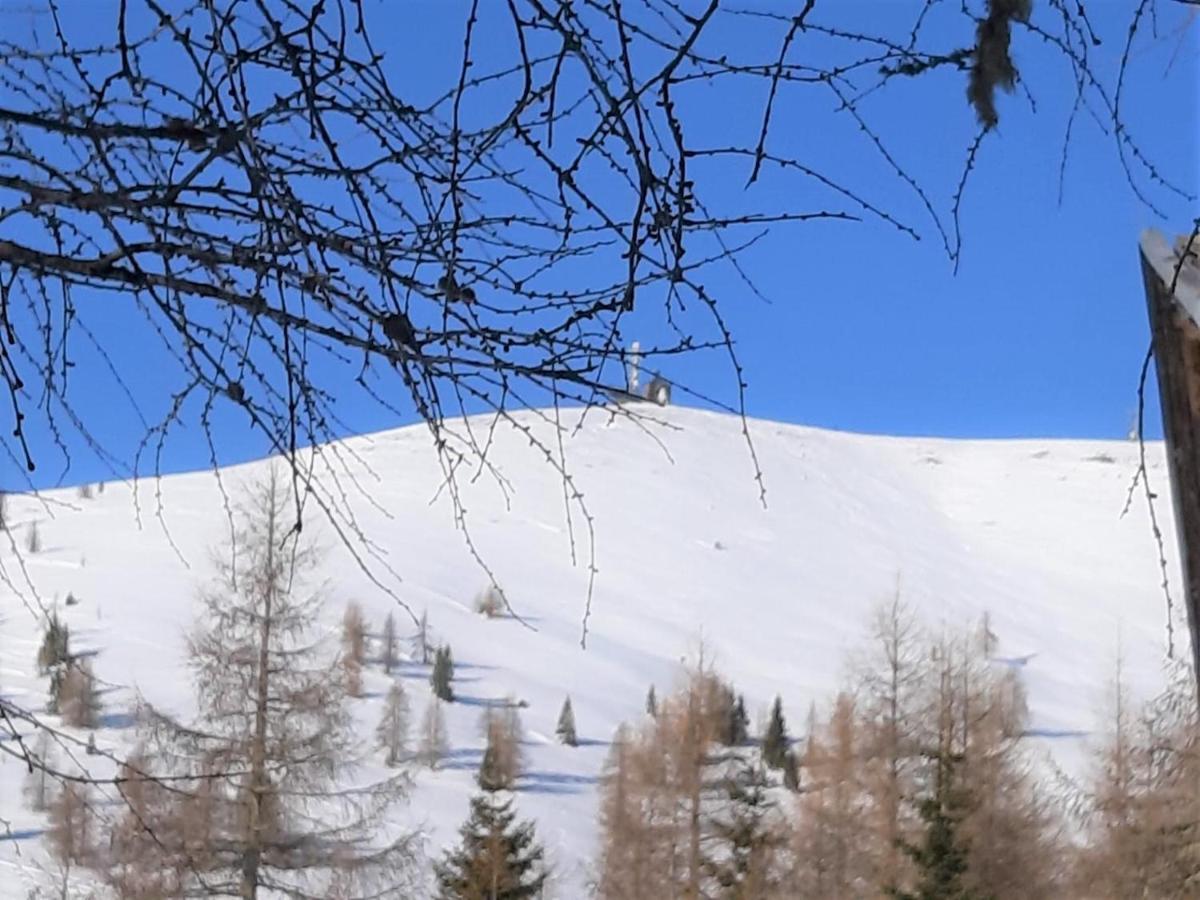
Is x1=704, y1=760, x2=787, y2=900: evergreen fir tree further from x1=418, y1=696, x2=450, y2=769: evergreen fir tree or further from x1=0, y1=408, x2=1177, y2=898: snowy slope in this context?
x1=418, y1=696, x2=450, y2=769: evergreen fir tree

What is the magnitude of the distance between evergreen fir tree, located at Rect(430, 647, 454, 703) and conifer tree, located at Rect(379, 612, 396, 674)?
1260 mm

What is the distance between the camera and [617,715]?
37.1 meters

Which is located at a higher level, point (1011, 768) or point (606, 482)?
point (606, 482)

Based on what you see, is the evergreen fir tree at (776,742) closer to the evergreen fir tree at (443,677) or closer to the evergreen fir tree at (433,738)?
the evergreen fir tree at (433,738)

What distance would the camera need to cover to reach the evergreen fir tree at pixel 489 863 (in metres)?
13.2

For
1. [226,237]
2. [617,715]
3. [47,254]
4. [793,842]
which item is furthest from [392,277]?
[617,715]

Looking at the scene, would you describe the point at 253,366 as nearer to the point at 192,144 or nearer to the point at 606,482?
the point at 192,144

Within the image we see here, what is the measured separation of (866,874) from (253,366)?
12.4 meters

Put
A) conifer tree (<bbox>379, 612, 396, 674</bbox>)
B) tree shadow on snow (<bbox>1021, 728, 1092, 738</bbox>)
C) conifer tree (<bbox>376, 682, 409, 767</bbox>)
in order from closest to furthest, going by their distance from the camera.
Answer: conifer tree (<bbox>376, 682, 409, 767</bbox>) → tree shadow on snow (<bbox>1021, 728, 1092, 738</bbox>) → conifer tree (<bbox>379, 612, 396, 674</bbox>)

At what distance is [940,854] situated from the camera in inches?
427

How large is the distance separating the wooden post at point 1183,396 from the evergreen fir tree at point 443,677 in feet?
116

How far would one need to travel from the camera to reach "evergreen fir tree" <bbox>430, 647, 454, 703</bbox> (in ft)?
117

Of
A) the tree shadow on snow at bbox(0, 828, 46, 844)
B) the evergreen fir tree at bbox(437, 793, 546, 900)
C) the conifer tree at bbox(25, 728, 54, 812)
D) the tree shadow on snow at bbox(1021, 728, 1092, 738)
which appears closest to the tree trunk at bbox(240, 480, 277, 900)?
the tree shadow on snow at bbox(0, 828, 46, 844)

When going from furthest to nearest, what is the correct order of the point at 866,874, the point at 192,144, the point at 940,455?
the point at 940,455 → the point at 866,874 → the point at 192,144
